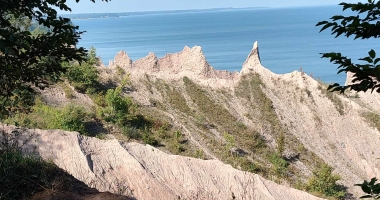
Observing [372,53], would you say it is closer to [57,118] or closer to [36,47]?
[36,47]

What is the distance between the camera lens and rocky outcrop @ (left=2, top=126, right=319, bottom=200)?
13.9 meters

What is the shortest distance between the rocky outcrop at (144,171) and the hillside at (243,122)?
0.08 m

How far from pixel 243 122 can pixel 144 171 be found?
19228mm

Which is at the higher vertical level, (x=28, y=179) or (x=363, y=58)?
(x=363, y=58)

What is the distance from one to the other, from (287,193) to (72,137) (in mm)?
8448

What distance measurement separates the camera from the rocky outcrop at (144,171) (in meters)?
13.9

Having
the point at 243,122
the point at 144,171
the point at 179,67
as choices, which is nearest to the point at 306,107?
the point at 243,122

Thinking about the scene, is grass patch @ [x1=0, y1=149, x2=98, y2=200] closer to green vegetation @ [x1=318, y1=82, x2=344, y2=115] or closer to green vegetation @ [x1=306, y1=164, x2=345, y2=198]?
green vegetation @ [x1=306, y1=164, x2=345, y2=198]

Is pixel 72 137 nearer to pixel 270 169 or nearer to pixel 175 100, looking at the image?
pixel 270 169

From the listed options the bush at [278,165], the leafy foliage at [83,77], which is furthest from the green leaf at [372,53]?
the leafy foliage at [83,77]

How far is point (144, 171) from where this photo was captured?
15461 mm

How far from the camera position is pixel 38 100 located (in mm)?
27469

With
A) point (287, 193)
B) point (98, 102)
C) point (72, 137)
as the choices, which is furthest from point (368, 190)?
point (98, 102)

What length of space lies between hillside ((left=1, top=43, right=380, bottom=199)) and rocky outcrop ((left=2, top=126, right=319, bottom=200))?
0.08 m
